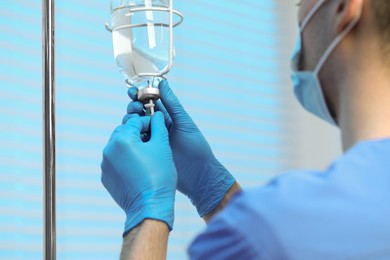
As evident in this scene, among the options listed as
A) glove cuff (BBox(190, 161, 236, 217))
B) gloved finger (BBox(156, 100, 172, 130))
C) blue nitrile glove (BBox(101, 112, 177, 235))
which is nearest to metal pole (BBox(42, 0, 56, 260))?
blue nitrile glove (BBox(101, 112, 177, 235))

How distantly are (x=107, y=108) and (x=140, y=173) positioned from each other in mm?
725

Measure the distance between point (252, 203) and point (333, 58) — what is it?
0.29 metres

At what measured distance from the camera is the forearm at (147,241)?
1.25 m

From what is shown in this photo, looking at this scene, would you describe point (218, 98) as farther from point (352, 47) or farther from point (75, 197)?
point (352, 47)

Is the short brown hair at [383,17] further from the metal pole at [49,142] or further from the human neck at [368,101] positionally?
the metal pole at [49,142]

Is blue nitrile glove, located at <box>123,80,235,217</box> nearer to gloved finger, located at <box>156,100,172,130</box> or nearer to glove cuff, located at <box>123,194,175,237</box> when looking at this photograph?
gloved finger, located at <box>156,100,172,130</box>

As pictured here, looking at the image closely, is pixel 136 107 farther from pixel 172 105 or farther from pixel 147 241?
pixel 147 241

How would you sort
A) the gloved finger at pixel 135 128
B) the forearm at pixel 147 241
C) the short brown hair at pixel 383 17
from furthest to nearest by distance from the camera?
the gloved finger at pixel 135 128
the forearm at pixel 147 241
the short brown hair at pixel 383 17

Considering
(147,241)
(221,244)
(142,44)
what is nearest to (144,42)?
(142,44)

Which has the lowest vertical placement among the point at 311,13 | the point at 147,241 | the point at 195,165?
the point at 147,241

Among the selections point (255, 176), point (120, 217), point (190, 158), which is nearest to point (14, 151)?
point (120, 217)

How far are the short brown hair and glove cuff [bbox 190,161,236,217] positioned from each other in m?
0.70

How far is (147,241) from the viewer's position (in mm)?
1275

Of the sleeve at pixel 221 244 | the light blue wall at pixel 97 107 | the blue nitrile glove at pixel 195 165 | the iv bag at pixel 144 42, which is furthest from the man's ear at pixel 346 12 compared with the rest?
the light blue wall at pixel 97 107
